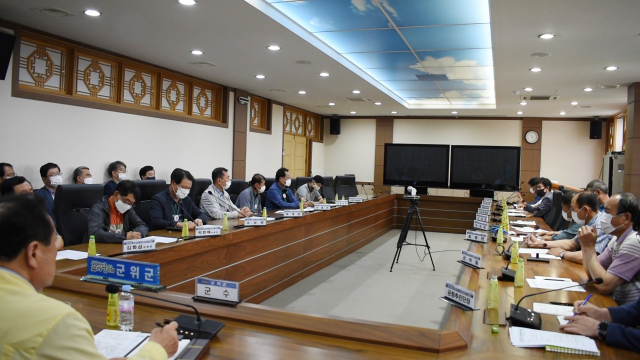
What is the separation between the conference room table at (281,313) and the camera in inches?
55.3

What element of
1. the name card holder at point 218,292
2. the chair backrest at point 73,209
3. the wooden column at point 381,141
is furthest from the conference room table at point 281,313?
the wooden column at point 381,141

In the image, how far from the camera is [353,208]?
6086mm

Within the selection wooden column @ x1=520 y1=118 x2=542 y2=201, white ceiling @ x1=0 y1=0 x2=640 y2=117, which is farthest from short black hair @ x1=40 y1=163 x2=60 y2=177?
wooden column @ x1=520 y1=118 x2=542 y2=201

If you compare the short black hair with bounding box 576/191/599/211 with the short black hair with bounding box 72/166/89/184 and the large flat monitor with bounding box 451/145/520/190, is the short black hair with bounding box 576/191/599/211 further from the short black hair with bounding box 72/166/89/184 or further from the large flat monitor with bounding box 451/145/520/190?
the large flat monitor with bounding box 451/145/520/190

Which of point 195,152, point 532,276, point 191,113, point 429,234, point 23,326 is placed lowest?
point 429,234

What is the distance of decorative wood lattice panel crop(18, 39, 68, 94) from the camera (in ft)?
14.7

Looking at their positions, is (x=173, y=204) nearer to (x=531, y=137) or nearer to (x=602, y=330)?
(x=602, y=330)

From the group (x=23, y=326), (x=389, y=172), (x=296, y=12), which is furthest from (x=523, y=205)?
(x=23, y=326)

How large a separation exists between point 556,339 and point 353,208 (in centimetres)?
457

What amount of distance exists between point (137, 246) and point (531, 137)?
10347mm

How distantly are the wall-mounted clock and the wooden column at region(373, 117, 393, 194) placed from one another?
322 centimetres

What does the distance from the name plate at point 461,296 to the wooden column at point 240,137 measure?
21.0ft

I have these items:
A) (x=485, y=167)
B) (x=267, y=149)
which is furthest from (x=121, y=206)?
(x=485, y=167)

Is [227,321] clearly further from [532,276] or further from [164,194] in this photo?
[164,194]
